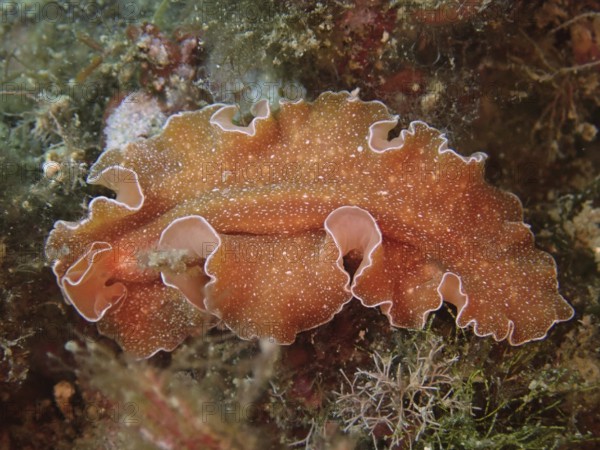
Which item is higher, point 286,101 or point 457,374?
point 286,101

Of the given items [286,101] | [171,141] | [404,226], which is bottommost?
[404,226]

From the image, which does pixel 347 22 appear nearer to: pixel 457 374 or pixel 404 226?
pixel 404 226

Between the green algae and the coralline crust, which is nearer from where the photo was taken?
the coralline crust

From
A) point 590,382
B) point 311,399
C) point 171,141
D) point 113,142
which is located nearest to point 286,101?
point 171,141

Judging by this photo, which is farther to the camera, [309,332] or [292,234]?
[309,332]

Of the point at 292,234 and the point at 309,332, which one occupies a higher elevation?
the point at 292,234

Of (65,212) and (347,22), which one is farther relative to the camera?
(65,212)

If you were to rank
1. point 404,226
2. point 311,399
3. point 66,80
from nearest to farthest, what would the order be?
point 404,226
point 311,399
point 66,80

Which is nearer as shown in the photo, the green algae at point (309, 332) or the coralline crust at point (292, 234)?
the coralline crust at point (292, 234)
